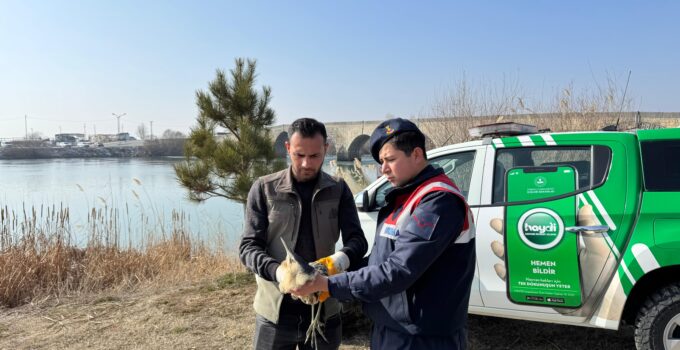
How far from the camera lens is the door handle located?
9.49ft

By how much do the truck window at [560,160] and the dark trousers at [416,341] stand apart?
1846 mm

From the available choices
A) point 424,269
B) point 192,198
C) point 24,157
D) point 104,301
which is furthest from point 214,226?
point 24,157

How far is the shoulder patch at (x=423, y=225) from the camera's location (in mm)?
1466

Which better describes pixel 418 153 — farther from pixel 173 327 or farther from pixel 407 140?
pixel 173 327

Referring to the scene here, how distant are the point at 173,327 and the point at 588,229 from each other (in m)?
3.67

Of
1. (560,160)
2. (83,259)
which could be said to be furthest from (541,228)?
(83,259)

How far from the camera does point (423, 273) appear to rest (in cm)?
155

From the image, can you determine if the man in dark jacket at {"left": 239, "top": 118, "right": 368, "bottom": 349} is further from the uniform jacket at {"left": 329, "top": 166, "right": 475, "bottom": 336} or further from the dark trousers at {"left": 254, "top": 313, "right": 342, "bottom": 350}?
the uniform jacket at {"left": 329, "top": 166, "right": 475, "bottom": 336}

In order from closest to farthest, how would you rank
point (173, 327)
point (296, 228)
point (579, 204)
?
1. point (296, 228)
2. point (579, 204)
3. point (173, 327)

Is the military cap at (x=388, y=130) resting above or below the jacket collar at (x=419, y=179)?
above

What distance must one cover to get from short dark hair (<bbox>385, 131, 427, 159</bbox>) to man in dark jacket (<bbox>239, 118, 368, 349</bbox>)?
0.51m

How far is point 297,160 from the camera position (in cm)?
207

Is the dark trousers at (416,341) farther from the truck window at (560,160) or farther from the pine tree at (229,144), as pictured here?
the pine tree at (229,144)

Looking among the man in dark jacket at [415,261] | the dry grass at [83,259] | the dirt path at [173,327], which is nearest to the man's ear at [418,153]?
the man in dark jacket at [415,261]
